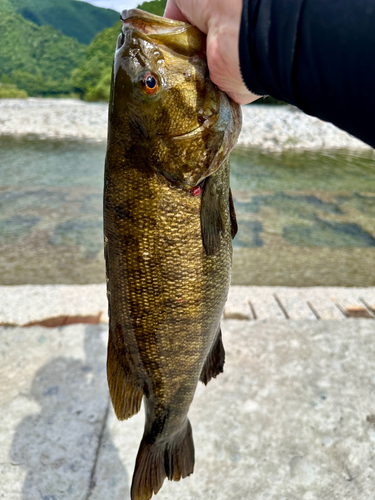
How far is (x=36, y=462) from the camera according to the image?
8.03ft

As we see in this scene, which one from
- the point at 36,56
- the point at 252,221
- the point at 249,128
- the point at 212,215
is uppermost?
the point at 212,215

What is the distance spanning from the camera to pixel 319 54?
3.06 ft

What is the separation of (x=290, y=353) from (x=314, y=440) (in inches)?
30.0

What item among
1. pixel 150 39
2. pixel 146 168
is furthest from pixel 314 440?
pixel 150 39

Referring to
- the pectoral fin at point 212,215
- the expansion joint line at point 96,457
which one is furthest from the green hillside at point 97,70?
the pectoral fin at point 212,215

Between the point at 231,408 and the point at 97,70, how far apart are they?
29.5 meters

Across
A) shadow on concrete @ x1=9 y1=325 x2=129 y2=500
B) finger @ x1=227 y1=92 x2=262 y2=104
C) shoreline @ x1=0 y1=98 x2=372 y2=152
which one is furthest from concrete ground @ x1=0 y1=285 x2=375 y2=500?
shoreline @ x1=0 y1=98 x2=372 y2=152

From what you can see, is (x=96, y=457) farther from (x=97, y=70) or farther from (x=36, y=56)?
(x=36, y=56)

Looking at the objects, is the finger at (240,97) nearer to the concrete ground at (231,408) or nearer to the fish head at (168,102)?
the fish head at (168,102)

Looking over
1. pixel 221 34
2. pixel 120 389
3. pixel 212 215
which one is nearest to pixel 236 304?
pixel 120 389

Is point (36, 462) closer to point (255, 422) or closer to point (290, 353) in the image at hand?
point (255, 422)

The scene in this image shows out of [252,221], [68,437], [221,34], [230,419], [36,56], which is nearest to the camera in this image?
[221,34]

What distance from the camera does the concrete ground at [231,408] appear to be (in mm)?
2350

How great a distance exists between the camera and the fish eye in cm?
127
